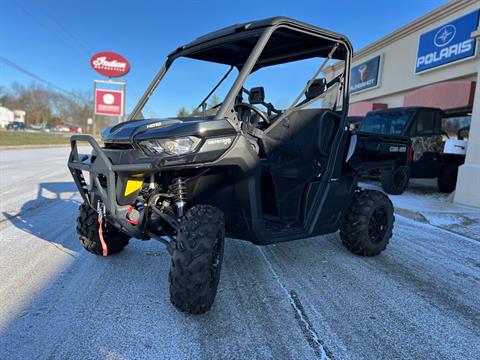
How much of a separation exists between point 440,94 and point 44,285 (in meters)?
12.8

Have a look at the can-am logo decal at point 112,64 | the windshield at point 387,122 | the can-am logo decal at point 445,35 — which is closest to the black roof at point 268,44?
the windshield at point 387,122

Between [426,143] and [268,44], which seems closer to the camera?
[268,44]

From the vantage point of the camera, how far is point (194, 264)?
89.4 inches

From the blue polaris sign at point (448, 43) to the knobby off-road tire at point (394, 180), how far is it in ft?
19.5

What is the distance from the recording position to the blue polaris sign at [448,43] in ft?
35.1

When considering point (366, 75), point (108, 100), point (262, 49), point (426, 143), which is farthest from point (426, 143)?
point (108, 100)

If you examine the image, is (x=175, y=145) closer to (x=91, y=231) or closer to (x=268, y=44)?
(x=91, y=231)

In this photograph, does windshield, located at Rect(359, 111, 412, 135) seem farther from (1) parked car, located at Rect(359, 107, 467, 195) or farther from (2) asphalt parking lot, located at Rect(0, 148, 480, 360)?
(2) asphalt parking lot, located at Rect(0, 148, 480, 360)

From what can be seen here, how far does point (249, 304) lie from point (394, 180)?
5084 millimetres

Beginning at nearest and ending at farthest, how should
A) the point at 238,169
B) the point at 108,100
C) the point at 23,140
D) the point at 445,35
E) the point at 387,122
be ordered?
the point at 238,169, the point at 387,122, the point at 445,35, the point at 108,100, the point at 23,140

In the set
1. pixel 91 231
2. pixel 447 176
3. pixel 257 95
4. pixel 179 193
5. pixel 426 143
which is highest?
pixel 257 95

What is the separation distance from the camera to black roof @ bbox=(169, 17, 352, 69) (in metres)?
2.94

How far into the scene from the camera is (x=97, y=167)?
251 centimetres

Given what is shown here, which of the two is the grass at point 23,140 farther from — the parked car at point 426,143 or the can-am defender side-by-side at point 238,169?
the can-am defender side-by-side at point 238,169
